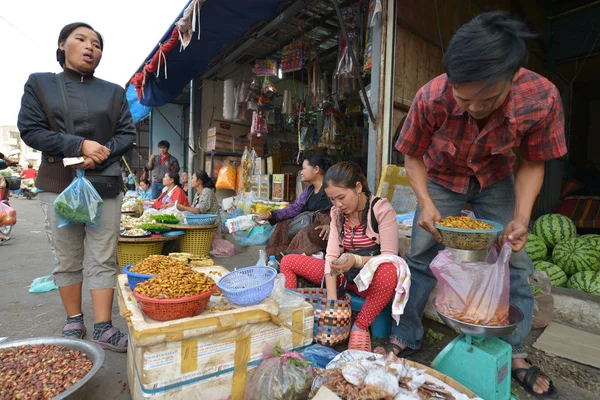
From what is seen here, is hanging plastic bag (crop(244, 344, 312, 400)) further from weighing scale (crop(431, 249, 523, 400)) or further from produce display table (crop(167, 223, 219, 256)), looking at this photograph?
produce display table (crop(167, 223, 219, 256))

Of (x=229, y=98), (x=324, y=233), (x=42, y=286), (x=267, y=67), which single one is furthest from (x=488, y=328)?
(x=229, y=98)

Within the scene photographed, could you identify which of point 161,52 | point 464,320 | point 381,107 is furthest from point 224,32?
point 464,320

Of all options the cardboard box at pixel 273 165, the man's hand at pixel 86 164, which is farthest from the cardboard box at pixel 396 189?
the cardboard box at pixel 273 165

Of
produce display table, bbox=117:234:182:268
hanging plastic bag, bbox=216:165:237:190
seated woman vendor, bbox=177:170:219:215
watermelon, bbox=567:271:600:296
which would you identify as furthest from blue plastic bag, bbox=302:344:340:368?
hanging plastic bag, bbox=216:165:237:190

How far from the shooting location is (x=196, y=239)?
16.1 ft

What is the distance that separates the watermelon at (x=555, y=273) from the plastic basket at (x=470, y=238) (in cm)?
206

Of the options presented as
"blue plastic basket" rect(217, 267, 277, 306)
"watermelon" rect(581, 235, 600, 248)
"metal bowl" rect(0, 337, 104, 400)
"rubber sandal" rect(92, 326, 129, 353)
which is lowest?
"rubber sandal" rect(92, 326, 129, 353)

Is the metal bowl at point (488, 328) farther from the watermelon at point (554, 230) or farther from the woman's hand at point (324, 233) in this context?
the watermelon at point (554, 230)

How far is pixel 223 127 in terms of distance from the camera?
27.0 ft

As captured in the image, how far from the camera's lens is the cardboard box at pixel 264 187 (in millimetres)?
6945

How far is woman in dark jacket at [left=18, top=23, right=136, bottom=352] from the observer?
2246 mm

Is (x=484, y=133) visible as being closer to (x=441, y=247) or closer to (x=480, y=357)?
(x=441, y=247)

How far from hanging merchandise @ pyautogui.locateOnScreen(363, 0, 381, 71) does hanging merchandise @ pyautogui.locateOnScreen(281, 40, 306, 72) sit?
1686 millimetres

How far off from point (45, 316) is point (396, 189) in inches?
147
